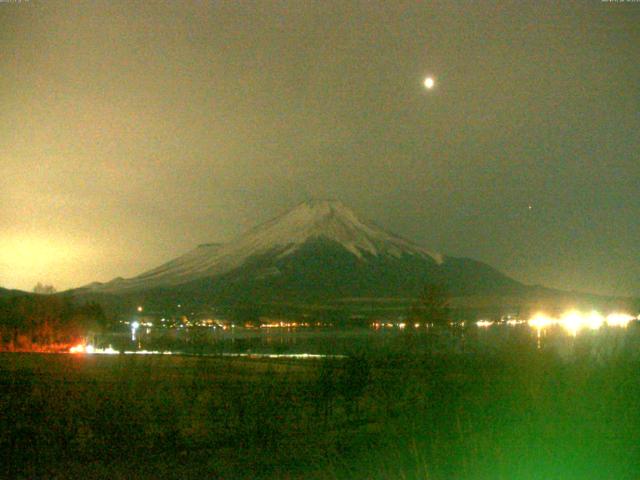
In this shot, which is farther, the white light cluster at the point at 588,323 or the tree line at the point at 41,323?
the tree line at the point at 41,323

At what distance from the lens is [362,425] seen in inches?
669

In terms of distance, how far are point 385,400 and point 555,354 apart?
360 cm

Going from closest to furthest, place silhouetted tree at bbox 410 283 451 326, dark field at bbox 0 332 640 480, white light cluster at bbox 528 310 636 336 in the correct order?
dark field at bbox 0 332 640 480, white light cluster at bbox 528 310 636 336, silhouetted tree at bbox 410 283 451 326

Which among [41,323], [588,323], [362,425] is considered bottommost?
[362,425]

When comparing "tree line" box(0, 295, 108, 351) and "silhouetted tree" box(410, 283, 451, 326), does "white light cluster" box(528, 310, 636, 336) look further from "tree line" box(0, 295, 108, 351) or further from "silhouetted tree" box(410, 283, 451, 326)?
"tree line" box(0, 295, 108, 351)

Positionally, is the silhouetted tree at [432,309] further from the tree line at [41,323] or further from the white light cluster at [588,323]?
the tree line at [41,323]

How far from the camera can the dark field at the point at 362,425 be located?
1122 cm

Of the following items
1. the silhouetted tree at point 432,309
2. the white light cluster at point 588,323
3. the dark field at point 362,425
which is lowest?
the dark field at point 362,425

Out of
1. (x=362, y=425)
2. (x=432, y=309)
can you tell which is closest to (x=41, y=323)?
(x=432, y=309)

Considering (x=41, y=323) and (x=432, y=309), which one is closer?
(x=41, y=323)

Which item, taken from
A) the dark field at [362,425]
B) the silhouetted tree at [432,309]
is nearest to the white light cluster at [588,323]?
the dark field at [362,425]

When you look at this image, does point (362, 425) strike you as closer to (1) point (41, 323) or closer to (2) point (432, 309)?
(1) point (41, 323)

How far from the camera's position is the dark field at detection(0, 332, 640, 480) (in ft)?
36.8

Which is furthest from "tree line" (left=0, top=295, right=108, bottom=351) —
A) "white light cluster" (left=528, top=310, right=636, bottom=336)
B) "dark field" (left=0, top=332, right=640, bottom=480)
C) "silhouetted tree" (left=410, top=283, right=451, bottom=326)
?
"dark field" (left=0, top=332, right=640, bottom=480)
